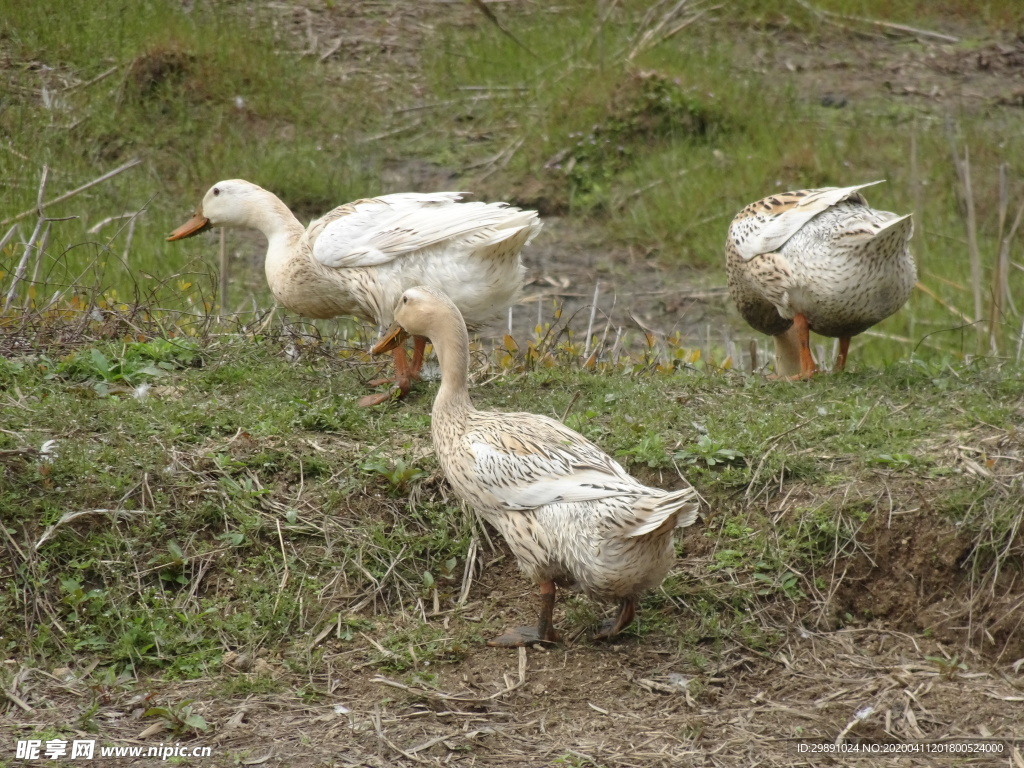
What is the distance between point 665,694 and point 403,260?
270 centimetres

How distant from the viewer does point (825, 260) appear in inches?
241

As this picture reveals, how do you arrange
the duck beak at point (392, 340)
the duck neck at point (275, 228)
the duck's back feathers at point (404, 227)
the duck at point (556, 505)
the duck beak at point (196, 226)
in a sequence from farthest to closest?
the duck beak at point (196, 226) < the duck neck at point (275, 228) < the duck's back feathers at point (404, 227) < the duck beak at point (392, 340) < the duck at point (556, 505)

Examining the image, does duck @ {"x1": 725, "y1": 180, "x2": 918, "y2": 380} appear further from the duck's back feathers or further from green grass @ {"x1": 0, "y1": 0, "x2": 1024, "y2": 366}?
green grass @ {"x1": 0, "y1": 0, "x2": 1024, "y2": 366}

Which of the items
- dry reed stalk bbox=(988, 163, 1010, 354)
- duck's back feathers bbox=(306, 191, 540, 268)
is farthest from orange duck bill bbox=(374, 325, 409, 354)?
dry reed stalk bbox=(988, 163, 1010, 354)

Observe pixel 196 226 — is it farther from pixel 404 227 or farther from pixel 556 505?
pixel 556 505

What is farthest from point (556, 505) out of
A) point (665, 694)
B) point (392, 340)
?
point (392, 340)

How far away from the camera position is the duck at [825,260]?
602cm

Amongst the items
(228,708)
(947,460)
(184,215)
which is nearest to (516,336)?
(184,215)

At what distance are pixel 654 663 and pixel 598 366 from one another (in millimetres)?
2514

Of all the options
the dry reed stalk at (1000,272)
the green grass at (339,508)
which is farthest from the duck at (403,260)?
the dry reed stalk at (1000,272)

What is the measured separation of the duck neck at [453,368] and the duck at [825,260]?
6.77ft

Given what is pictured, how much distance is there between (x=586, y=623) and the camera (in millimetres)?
4625

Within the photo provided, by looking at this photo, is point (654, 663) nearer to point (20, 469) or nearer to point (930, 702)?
point (930, 702)

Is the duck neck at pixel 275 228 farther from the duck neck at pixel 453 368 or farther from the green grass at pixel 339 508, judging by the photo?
the duck neck at pixel 453 368
